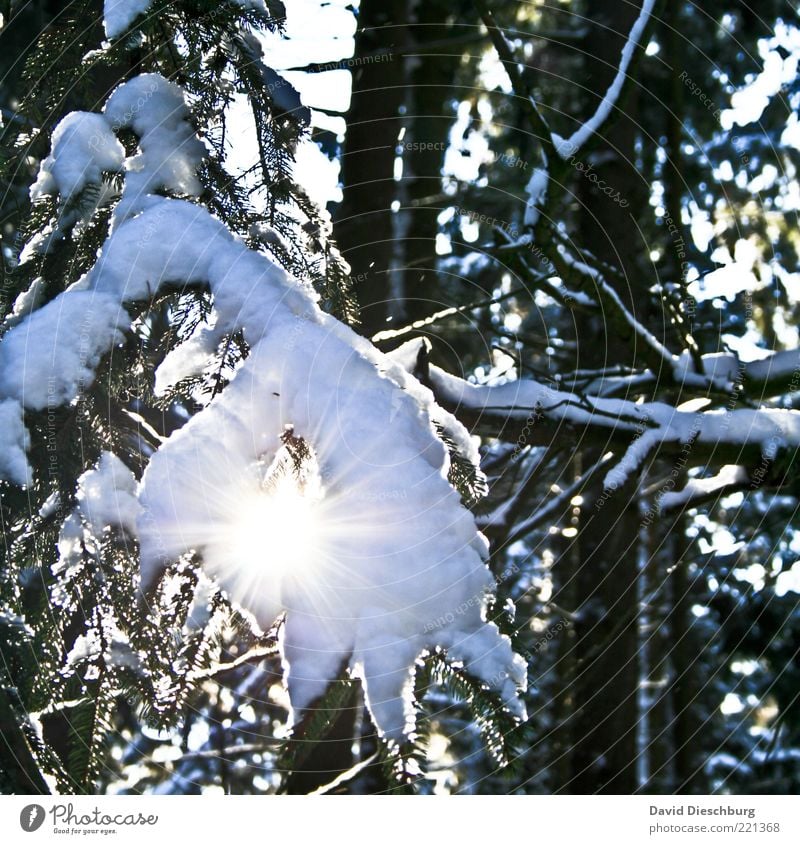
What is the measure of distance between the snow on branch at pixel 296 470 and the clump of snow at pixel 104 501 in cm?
3

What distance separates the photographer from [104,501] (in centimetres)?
128

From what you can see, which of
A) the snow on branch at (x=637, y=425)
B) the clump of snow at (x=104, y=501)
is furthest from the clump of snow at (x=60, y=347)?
the snow on branch at (x=637, y=425)

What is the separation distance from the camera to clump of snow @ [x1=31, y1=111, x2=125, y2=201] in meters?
1.30

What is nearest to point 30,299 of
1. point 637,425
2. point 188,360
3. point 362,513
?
point 188,360

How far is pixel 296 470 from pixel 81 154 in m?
0.61

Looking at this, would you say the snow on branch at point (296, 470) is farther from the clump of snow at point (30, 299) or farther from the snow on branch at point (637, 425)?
the snow on branch at point (637, 425)

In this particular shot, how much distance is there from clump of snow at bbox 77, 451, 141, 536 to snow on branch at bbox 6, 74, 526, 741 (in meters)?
0.03

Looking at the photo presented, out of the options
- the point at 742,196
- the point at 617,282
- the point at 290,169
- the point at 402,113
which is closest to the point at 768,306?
the point at 742,196

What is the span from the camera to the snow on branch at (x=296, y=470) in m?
1.08

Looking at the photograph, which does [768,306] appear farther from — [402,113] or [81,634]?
[81,634]

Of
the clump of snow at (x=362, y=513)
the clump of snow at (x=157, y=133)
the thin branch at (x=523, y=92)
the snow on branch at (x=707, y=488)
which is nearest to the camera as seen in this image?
the clump of snow at (x=362, y=513)

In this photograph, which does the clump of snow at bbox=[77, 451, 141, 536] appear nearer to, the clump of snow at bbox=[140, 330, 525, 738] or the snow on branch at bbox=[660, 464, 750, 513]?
the clump of snow at bbox=[140, 330, 525, 738]
